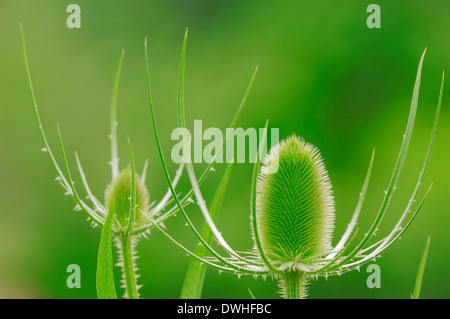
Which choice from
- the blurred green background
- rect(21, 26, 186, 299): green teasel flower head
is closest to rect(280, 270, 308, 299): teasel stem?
rect(21, 26, 186, 299): green teasel flower head

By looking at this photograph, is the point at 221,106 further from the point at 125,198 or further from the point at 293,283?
the point at 293,283

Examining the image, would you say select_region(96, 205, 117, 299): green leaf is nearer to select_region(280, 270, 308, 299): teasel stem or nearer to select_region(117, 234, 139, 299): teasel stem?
select_region(117, 234, 139, 299): teasel stem

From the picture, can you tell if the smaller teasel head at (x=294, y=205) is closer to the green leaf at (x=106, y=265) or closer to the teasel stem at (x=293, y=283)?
the teasel stem at (x=293, y=283)

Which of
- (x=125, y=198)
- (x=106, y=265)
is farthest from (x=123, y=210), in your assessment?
(x=106, y=265)

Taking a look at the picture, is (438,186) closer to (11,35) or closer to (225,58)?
(225,58)

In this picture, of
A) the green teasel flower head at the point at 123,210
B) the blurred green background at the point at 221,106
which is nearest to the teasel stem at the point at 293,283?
the green teasel flower head at the point at 123,210
